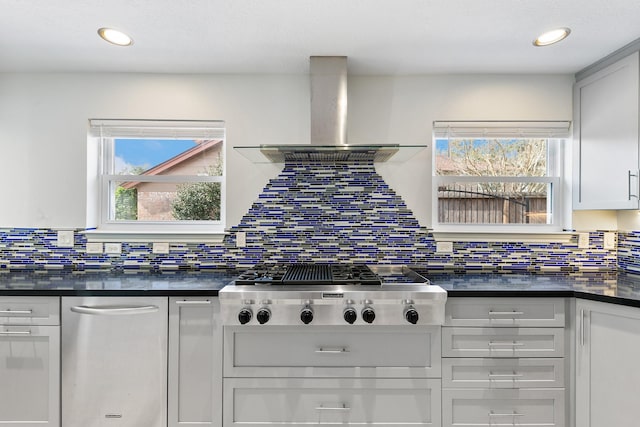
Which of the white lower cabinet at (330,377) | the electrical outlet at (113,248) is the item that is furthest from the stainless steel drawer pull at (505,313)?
the electrical outlet at (113,248)

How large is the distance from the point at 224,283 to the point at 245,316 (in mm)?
359

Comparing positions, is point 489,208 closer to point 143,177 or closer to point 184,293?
point 184,293

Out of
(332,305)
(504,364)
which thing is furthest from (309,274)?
(504,364)

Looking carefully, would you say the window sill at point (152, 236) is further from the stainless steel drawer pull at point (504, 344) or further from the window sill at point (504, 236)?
the stainless steel drawer pull at point (504, 344)

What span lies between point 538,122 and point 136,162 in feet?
8.80

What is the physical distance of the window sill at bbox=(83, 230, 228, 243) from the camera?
7.73 ft

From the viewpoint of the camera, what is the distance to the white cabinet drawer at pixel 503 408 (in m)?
1.77

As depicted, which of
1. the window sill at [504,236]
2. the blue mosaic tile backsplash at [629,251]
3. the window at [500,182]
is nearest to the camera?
the blue mosaic tile backsplash at [629,251]

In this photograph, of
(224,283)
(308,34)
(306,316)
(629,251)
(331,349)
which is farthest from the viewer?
(629,251)

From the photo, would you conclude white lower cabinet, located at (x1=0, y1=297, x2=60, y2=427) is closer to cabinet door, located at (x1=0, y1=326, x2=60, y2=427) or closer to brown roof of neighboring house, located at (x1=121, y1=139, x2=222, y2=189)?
cabinet door, located at (x1=0, y1=326, x2=60, y2=427)

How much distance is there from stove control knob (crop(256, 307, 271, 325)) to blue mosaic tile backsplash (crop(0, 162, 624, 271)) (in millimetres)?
724

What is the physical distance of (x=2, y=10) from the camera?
5.50 ft

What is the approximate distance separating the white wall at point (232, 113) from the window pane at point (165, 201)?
20 cm

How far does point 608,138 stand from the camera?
2.09m
